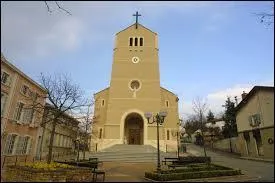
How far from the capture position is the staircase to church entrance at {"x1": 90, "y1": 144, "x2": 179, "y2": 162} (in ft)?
87.2

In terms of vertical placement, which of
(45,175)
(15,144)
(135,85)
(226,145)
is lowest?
(226,145)

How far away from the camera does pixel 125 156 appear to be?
1104 inches

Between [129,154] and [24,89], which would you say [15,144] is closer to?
[24,89]

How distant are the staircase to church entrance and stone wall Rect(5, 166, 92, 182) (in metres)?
13.6

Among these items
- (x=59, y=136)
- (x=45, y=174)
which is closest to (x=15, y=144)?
(x=45, y=174)

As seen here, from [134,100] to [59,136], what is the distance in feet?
41.8

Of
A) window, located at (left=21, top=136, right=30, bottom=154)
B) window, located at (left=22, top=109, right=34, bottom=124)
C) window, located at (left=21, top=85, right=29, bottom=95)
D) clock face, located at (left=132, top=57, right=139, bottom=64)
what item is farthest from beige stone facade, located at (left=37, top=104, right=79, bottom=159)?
clock face, located at (left=132, top=57, right=139, bottom=64)

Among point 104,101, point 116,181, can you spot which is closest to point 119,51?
point 104,101

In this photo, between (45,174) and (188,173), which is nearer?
(45,174)

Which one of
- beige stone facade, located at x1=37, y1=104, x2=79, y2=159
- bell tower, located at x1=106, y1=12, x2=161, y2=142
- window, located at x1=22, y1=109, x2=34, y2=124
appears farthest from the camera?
bell tower, located at x1=106, y1=12, x2=161, y2=142

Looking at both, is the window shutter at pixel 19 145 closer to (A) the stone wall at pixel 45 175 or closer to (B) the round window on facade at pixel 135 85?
(A) the stone wall at pixel 45 175

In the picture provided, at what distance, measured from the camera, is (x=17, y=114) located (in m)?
24.3

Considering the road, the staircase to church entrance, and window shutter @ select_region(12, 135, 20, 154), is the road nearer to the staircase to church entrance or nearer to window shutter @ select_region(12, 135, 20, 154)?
the staircase to church entrance

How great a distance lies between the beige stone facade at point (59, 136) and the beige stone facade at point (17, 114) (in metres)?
1.76
